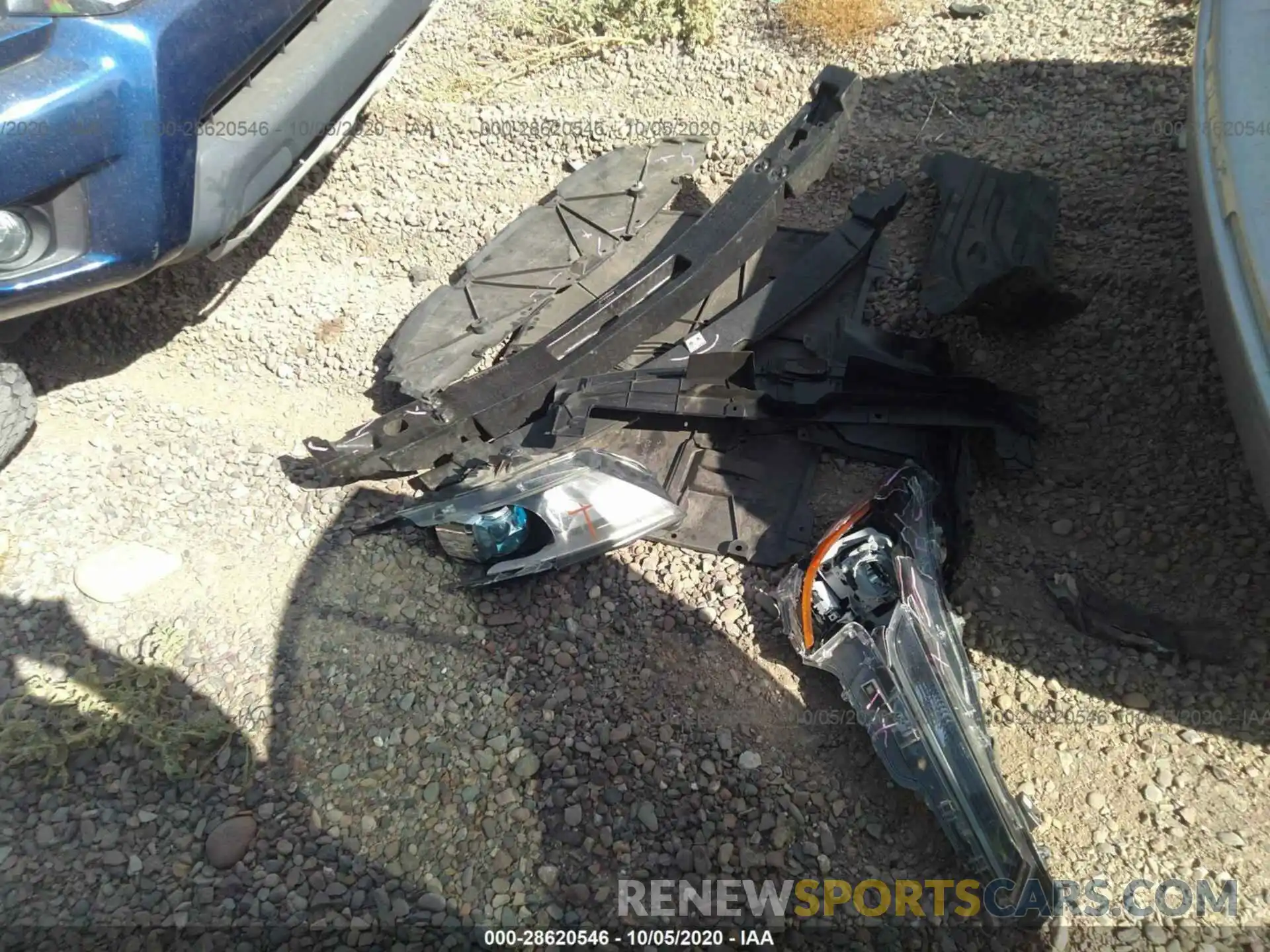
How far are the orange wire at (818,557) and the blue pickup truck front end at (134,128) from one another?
2265mm

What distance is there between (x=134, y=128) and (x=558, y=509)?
1714mm

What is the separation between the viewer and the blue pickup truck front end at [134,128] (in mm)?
2244

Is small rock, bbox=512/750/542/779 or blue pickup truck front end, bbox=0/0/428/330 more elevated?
blue pickup truck front end, bbox=0/0/428/330

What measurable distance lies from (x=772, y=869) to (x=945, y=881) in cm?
46

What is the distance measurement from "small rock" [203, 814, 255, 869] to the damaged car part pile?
0.95 meters

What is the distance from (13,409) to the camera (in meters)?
2.92

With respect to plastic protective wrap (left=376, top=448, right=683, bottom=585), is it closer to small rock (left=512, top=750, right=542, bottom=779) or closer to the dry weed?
small rock (left=512, top=750, right=542, bottom=779)

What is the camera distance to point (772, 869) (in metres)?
2.11

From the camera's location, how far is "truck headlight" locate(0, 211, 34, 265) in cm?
232

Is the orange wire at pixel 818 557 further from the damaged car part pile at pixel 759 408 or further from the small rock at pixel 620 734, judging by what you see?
the small rock at pixel 620 734

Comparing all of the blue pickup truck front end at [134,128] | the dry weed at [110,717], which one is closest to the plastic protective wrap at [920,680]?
the dry weed at [110,717]

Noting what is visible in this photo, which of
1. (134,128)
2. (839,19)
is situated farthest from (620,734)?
(839,19)

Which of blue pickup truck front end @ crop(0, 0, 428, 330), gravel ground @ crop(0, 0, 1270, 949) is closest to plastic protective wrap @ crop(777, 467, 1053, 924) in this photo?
gravel ground @ crop(0, 0, 1270, 949)

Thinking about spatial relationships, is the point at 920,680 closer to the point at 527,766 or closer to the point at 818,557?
the point at 818,557
